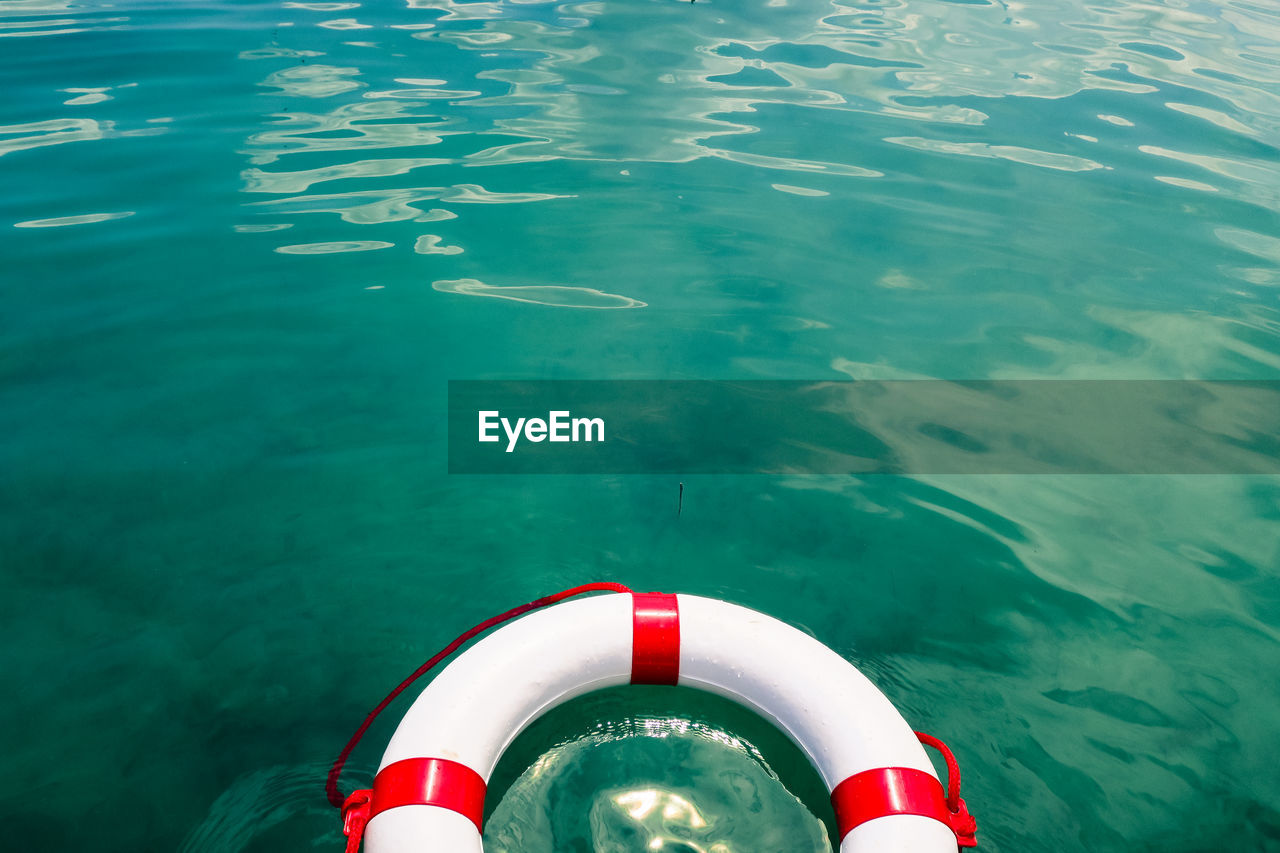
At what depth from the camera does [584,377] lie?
149 inches

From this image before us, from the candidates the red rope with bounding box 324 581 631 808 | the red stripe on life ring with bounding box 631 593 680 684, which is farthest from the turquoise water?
the red stripe on life ring with bounding box 631 593 680 684

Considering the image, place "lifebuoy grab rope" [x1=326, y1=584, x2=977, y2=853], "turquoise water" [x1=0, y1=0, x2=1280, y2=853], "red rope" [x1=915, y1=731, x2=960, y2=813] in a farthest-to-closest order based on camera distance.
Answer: "turquoise water" [x1=0, y1=0, x2=1280, y2=853], "red rope" [x1=915, y1=731, x2=960, y2=813], "lifebuoy grab rope" [x1=326, y1=584, x2=977, y2=853]

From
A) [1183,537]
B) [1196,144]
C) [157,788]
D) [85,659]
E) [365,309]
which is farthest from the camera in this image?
[1196,144]

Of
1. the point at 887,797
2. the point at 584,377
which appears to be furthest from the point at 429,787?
the point at 584,377

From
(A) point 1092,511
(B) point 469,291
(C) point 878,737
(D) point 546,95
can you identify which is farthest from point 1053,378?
(D) point 546,95

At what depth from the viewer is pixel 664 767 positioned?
2301 mm

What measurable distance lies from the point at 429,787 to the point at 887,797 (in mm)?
995

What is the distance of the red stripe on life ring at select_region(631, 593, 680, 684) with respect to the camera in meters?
2.24

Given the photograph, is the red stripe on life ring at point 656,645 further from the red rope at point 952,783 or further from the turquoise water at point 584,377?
the red rope at point 952,783

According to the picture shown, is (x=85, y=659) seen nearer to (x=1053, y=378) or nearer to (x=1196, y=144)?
(x=1053, y=378)

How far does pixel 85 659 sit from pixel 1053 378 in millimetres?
3858

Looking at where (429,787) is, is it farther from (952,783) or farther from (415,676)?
(952,783)

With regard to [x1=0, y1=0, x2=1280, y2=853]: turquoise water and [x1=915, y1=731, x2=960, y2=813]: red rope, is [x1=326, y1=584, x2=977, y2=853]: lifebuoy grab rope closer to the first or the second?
[x1=915, y1=731, x2=960, y2=813]: red rope

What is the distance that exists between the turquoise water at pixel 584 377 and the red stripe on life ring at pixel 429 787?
0.32 m
